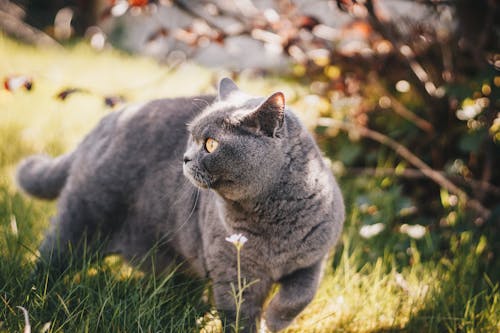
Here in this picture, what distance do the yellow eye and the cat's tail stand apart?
894 mm

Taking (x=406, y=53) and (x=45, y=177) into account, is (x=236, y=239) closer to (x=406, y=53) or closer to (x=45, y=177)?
(x=45, y=177)

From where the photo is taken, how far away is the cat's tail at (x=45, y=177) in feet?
7.68

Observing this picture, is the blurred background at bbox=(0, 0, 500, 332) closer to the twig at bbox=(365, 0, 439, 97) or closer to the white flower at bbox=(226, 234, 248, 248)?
the twig at bbox=(365, 0, 439, 97)

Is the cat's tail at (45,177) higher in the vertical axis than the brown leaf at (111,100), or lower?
lower

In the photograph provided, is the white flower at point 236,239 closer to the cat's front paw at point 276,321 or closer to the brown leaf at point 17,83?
the cat's front paw at point 276,321

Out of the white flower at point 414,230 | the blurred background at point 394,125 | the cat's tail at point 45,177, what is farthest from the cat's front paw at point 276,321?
the cat's tail at point 45,177

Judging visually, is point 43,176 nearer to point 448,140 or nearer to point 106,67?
point 448,140

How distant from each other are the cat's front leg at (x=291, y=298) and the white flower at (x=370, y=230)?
0.78 meters

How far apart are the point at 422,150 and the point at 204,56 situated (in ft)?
15.4

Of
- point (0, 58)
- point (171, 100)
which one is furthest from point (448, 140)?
point (0, 58)

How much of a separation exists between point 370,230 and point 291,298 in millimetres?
928

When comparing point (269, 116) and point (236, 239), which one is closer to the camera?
point (236, 239)

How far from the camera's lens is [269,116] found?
165cm

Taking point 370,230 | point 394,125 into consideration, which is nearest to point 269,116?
point 370,230
